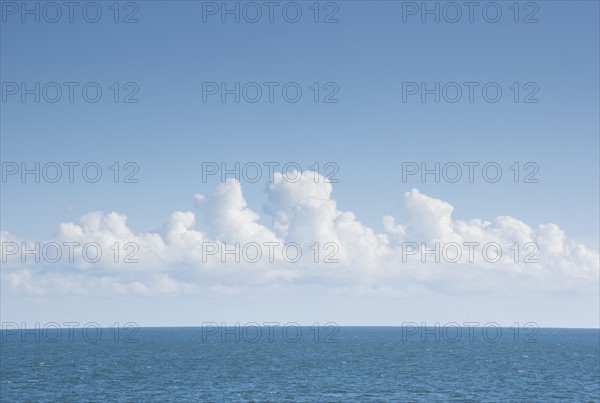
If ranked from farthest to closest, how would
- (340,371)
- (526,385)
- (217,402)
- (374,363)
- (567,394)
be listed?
(374,363) → (340,371) → (526,385) → (567,394) → (217,402)

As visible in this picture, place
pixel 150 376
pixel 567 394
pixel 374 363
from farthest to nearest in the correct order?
pixel 374 363
pixel 150 376
pixel 567 394

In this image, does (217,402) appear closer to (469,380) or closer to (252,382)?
(252,382)

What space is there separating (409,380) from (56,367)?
73.8 meters

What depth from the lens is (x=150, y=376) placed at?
102 m

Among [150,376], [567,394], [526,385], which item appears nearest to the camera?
[567,394]

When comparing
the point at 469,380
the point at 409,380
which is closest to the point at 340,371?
the point at 409,380

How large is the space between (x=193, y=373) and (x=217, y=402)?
34392mm

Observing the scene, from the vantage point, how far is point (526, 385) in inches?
3595

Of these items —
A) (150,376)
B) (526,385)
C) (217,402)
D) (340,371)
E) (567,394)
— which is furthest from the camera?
(340,371)

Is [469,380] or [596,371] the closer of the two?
[469,380]

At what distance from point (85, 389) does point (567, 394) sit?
71.9m

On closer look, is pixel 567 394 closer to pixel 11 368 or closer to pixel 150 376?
pixel 150 376

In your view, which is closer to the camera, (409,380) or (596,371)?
(409,380)

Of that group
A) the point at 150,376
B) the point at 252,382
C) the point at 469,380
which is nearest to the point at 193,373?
the point at 150,376
